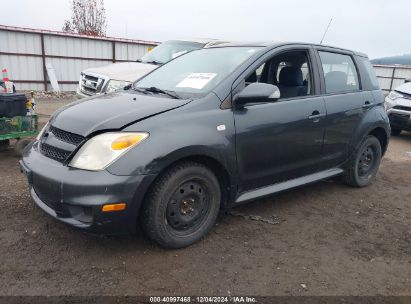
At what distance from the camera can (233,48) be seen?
3943 mm

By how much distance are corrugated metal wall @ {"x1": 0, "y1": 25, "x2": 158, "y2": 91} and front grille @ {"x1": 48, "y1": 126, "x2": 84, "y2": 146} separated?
42.1ft

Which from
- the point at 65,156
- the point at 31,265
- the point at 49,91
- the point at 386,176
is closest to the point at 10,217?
the point at 31,265

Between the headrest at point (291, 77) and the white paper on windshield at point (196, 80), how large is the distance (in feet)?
3.30

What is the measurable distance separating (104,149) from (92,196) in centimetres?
35

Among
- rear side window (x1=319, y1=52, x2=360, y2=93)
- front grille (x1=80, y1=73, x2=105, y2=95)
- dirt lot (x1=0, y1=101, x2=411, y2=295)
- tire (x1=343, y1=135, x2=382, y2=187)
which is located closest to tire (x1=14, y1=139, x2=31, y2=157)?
dirt lot (x1=0, y1=101, x2=411, y2=295)

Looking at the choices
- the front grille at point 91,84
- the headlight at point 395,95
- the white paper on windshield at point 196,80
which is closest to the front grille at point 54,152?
the white paper on windshield at point 196,80

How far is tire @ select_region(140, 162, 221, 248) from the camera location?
9.41 ft

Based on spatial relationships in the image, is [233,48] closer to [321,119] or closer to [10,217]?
[321,119]

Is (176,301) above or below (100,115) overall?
below

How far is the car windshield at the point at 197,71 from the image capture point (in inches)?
137

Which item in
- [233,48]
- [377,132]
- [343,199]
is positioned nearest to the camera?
[233,48]

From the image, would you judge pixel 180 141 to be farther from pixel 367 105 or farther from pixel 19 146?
pixel 19 146

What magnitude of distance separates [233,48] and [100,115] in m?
1.66

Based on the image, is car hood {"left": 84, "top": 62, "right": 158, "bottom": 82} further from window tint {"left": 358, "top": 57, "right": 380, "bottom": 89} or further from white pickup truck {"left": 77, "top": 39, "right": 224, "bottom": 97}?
window tint {"left": 358, "top": 57, "right": 380, "bottom": 89}
